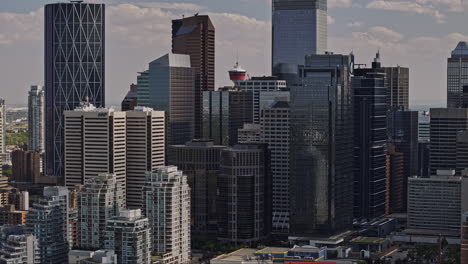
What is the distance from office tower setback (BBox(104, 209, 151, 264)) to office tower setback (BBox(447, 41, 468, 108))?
74776 mm

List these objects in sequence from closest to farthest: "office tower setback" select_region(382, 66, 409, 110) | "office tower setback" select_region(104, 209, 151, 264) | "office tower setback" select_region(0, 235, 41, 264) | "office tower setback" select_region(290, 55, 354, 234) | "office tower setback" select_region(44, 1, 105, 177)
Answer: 1. "office tower setback" select_region(0, 235, 41, 264)
2. "office tower setback" select_region(104, 209, 151, 264)
3. "office tower setback" select_region(290, 55, 354, 234)
4. "office tower setback" select_region(44, 1, 105, 177)
5. "office tower setback" select_region(382, 66, 409, 110)

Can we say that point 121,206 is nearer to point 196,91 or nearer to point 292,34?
point 196,91

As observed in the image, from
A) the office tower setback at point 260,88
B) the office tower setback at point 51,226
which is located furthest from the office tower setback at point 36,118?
the office tower setback at point 51,226

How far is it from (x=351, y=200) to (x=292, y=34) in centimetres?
4115

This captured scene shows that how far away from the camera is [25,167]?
133 meters

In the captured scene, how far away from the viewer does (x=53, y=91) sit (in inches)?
5591

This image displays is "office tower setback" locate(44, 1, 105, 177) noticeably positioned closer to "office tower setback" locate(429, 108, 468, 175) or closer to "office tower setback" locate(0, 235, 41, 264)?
"office tower setback" locate(429, 108, 468, 175)

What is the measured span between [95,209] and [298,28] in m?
63.5

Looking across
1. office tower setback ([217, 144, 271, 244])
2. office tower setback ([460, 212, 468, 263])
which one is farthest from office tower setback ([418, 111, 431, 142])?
office tower setback ([460, 212, 468, 263])

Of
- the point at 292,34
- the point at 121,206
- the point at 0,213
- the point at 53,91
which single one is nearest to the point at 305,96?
the point at 121,206

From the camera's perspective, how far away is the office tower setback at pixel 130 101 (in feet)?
434

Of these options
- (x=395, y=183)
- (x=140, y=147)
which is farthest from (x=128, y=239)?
(x=395, y=183)

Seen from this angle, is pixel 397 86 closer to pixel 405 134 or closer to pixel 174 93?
pixel 405 134

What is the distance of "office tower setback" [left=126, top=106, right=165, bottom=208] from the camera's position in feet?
325
